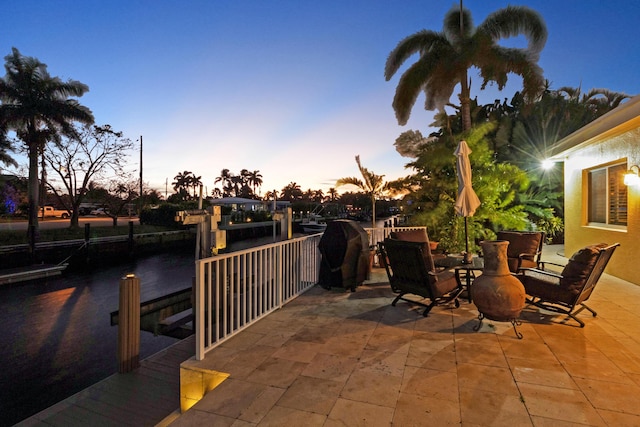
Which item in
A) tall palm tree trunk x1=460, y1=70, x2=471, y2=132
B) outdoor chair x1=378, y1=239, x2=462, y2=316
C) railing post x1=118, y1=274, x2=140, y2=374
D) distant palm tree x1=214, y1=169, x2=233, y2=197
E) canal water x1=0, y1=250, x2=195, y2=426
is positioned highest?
distant palm tree x1=214, y1=169, x2=233, y2=197

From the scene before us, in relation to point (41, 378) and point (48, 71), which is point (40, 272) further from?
point (48, 71)

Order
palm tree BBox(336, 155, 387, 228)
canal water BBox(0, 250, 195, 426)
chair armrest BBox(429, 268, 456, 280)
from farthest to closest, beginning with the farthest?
palm tree BBox(336, 155, 387, 228)
canal water BBox(0, 250, 195, 426)
chair armrest BBox(429, 268, 456, 280)

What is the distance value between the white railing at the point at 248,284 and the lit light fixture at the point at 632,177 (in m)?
5.55

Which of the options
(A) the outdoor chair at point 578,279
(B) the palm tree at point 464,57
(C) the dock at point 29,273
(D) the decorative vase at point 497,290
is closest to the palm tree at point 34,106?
(C) the dock at point 29,273

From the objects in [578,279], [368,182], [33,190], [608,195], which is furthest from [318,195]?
[578,279]

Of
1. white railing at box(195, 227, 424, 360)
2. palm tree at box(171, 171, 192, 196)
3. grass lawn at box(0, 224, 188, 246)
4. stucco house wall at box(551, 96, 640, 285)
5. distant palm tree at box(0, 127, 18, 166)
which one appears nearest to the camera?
white railing at box(195, 227, 424, 360)

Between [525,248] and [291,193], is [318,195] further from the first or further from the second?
[525,248]

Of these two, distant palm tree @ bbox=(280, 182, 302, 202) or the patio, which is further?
distant palm tree @ bbox=(280, 182, 302, 202)

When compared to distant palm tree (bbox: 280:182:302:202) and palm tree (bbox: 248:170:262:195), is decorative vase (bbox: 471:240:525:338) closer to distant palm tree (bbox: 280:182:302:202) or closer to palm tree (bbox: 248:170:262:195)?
distant palm tree (bbox: 280:182:302:202)

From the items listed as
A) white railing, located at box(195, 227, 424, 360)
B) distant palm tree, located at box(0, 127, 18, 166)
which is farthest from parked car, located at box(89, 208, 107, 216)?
white railing, located at box(195, 227, 424, 360)

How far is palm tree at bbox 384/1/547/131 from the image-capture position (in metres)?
9.38

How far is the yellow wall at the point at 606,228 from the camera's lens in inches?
214

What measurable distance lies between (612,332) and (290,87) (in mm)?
10472

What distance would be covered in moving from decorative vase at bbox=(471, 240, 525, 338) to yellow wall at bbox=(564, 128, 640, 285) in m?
4.10
